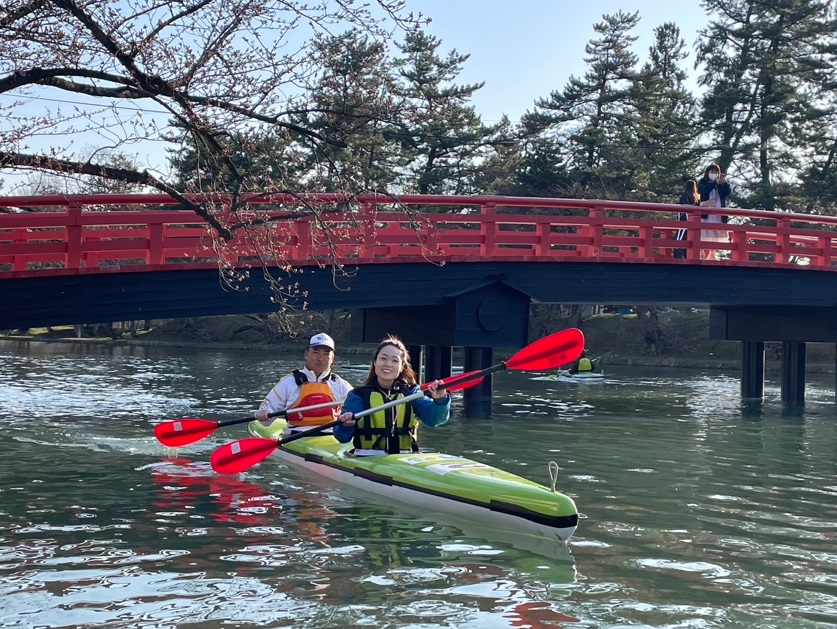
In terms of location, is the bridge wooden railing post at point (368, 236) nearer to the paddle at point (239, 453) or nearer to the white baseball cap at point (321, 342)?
the white baseball cap at point (321, 342)

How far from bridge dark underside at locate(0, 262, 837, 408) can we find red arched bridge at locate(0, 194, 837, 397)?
2cm

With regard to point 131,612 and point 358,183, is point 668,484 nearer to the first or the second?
point 358,183

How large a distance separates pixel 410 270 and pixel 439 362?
11.5 feet

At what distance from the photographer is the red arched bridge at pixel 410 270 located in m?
14.2

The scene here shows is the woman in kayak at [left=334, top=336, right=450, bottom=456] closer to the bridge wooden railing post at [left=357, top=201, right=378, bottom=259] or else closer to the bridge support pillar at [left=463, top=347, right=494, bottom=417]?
the bridge wooden railing post at [left=357, top=201, right=378, bottom=259]

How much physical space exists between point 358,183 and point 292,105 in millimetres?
1029

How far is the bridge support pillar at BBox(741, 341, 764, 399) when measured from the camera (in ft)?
85.4

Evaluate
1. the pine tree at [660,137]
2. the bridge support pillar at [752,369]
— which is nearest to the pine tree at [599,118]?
the pine tree at [660,137]

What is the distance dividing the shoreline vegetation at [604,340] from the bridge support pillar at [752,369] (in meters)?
14.9

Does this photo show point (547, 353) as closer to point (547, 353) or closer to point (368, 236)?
point (547, 353)

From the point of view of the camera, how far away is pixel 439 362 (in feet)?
69.0

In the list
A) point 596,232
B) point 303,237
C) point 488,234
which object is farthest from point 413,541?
point 596,232

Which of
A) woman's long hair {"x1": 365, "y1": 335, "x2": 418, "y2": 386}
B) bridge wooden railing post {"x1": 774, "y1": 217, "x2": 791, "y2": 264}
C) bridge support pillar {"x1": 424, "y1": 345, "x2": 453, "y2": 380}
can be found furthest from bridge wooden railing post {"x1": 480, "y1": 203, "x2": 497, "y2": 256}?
woman's long hair {"x1": 365, "y1": 335, "x2": 418, "y2": 386}

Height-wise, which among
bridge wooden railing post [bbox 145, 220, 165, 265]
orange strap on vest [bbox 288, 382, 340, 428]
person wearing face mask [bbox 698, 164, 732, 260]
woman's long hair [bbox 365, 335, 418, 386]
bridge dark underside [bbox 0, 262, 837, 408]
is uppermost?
person wearing face mask [bbox 698, 164, 732, 260]
